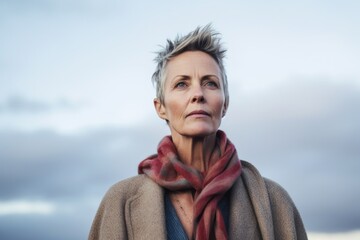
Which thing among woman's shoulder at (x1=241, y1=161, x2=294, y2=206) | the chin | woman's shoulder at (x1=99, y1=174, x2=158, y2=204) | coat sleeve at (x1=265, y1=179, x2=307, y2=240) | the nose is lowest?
coat sleeve at (x1=265, y1=179, x2=307, y2=240)

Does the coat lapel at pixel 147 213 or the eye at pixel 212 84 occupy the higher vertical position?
the eye at pixel 212 84

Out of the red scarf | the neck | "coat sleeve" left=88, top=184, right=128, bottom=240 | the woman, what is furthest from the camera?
the neck

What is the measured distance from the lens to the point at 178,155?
4289 millimetres

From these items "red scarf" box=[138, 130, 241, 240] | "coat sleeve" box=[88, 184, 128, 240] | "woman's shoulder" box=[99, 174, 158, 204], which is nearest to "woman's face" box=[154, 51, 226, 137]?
"red scarf" box=[138, 130, 241, 240]

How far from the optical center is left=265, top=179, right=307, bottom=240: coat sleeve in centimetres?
428

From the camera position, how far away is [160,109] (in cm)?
448

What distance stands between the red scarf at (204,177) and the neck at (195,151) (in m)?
0.05

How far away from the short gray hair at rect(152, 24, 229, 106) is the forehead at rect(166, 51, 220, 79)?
42mm

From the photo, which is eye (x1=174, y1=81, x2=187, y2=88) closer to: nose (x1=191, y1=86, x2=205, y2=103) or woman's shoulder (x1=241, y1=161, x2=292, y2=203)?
nose (x1=191, y1=86, x2=205, y2=103)

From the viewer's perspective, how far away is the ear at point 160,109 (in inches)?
175

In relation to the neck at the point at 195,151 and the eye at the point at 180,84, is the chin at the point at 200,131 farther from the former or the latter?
the eye at the point at 180,84

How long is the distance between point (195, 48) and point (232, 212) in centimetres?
132

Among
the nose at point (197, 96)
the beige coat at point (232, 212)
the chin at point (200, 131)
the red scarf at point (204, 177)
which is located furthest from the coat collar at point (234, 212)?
the nose at point (197, 96)

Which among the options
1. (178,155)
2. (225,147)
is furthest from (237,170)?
(178,155)
